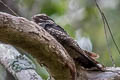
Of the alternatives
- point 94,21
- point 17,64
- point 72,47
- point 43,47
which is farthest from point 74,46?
point 94,21

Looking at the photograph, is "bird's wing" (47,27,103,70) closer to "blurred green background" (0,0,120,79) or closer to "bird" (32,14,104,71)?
"bird" (32,14,104,71)

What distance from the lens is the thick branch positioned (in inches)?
42.8

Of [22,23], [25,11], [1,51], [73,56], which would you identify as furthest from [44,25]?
[25,11]

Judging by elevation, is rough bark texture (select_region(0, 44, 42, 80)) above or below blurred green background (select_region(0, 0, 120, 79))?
below

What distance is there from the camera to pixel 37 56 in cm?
122

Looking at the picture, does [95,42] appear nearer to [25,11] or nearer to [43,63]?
[25,11]

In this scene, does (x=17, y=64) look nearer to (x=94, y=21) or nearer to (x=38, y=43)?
(x=38, y=43)

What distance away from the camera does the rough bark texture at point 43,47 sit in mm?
1091

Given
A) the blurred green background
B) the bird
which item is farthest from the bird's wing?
the blurred green background

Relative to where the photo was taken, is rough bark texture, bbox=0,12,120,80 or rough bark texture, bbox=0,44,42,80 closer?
rough bark texture, bbox=0,12,120,80

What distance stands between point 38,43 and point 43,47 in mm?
29

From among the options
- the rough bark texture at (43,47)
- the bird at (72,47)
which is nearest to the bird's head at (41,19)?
the bird at (72,47)

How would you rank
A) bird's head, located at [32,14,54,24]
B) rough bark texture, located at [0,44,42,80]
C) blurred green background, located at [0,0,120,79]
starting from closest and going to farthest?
bird's head, located at [32,14,54,24] → rough bark texture, located at [0,44,42,80] → blurred green background, located at [0,0,120,79]

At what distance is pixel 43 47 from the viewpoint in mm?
1192
